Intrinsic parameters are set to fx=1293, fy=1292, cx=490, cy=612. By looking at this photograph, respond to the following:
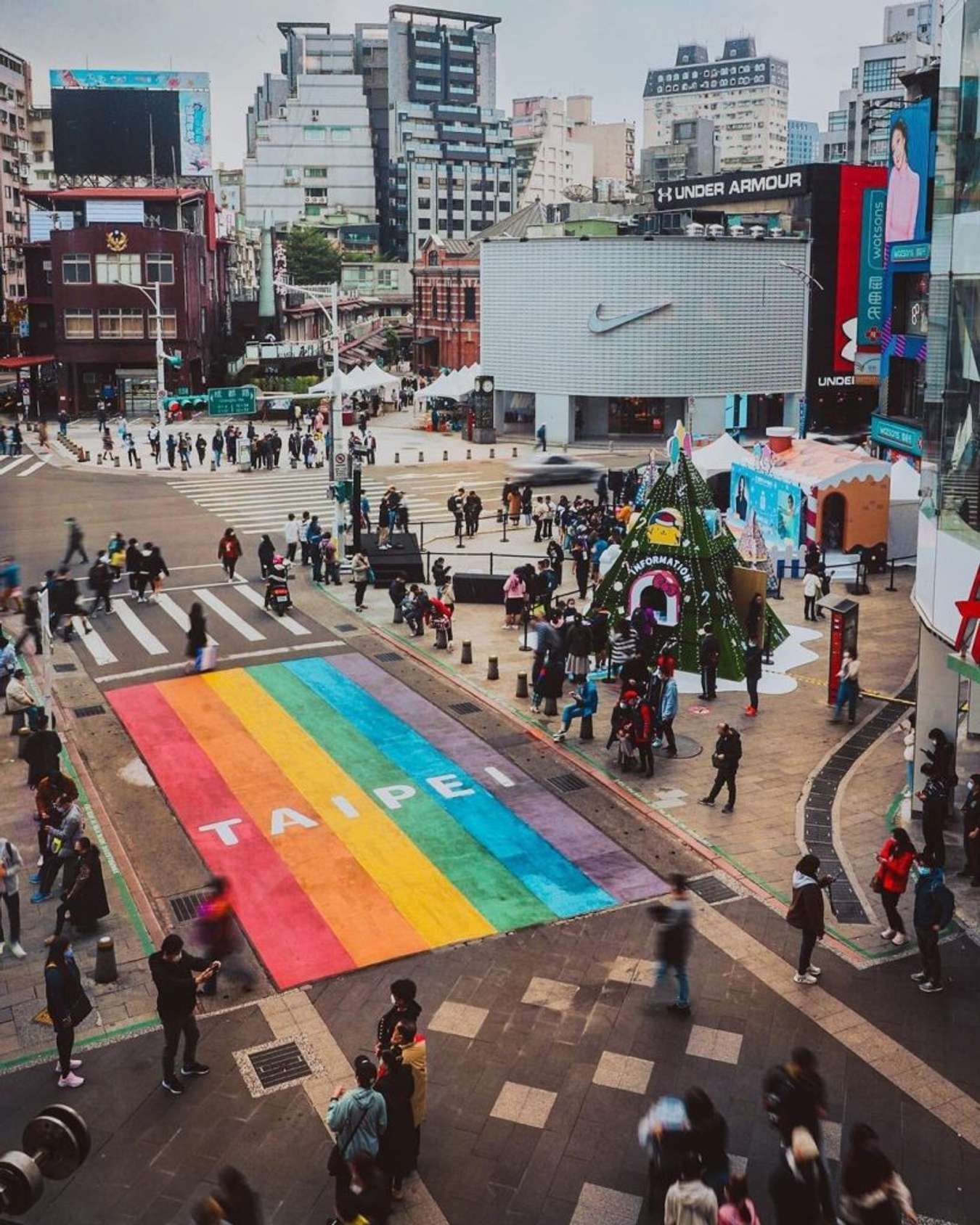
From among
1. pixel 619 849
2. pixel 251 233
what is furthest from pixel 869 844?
pixel 251 233

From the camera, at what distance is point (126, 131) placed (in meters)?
87.3

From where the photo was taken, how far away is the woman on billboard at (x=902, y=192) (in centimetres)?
3447

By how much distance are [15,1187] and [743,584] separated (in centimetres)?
2025

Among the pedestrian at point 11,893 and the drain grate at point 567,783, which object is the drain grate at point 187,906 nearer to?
the pedestrian at point 11,893

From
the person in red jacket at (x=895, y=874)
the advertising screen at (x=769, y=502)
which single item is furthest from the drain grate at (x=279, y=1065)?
the advertising screen at (x=769, y=502)

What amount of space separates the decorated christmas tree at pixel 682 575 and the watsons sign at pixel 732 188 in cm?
4861

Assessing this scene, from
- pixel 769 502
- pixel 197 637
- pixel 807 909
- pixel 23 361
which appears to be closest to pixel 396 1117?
pixel 807 909

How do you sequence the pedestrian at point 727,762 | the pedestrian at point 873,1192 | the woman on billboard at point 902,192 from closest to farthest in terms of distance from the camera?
the pedestrian at point 873,1192, the pedestrian at point 727,762, the woman on billboard at point 902,192

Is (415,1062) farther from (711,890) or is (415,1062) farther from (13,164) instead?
(13,164)

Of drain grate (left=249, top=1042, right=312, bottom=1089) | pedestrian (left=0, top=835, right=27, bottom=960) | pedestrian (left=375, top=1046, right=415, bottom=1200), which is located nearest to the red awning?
pedestrian (left=0, top=835, right=27, bottom=960)

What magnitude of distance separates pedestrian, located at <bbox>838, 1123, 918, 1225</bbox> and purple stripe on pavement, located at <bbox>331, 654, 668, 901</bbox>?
7110mm

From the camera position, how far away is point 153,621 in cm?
2945

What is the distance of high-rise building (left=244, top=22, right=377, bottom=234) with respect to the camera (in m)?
148

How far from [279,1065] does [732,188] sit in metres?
71.1
